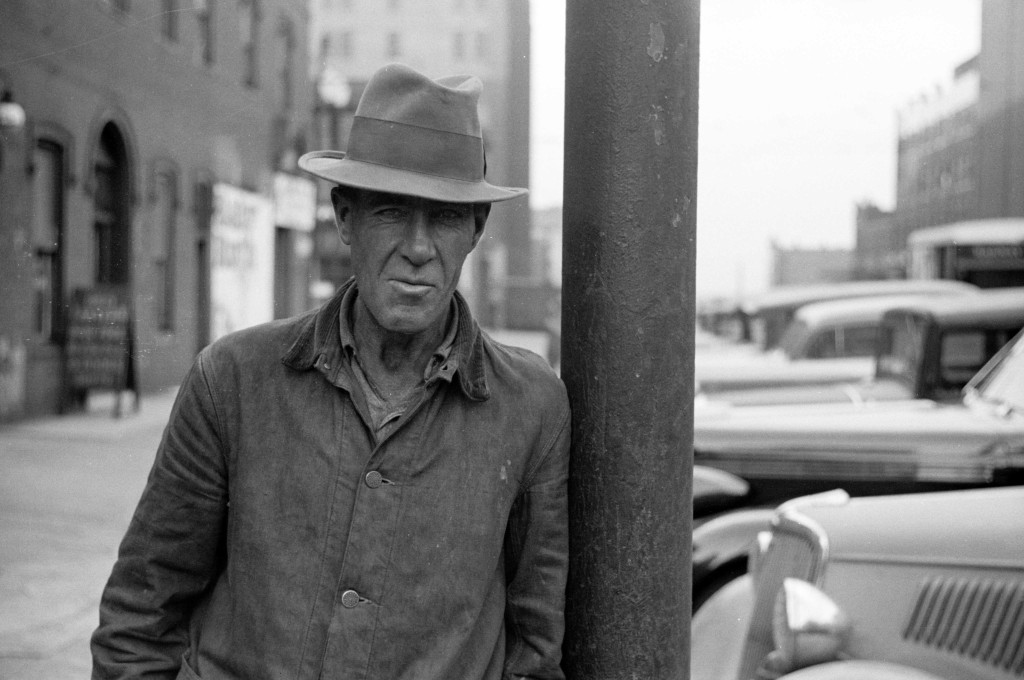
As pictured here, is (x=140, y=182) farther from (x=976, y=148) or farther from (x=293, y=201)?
(x=976, y=148)

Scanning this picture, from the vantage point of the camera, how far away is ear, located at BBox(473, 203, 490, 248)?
72.1 inches

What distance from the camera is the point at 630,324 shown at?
5.70ft

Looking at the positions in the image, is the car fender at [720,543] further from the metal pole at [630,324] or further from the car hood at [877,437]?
the metal pole at [630,324]

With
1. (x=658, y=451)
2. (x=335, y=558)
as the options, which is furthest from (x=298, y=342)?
(x=658, y=451)

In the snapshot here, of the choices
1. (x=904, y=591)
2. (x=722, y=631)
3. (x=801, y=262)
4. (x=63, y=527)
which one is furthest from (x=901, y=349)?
(x=801, y=262)

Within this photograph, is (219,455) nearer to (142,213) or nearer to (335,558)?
(335,558)

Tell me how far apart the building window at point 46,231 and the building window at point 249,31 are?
128 cm

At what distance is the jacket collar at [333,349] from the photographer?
5.78ft

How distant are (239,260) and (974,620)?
457 centimetres

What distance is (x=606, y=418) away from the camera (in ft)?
5.82

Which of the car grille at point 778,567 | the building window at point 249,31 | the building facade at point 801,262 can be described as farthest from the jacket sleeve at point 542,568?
the building facade at point 801,262

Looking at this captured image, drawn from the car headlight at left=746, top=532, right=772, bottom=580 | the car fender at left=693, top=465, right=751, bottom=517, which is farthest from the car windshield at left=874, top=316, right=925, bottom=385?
the car headlight at left=746, top=532, right=772, bottom=580

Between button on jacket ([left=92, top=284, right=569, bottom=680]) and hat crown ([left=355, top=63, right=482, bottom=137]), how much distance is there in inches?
13.8

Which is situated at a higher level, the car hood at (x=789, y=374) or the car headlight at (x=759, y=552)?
the car hood at (x=789, y=374)
